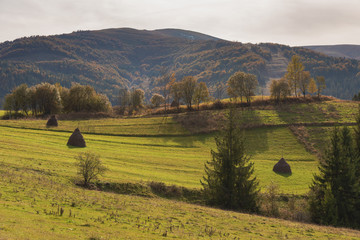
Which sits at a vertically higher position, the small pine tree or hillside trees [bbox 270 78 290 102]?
hillside trees [bbox 270 78 290 102]

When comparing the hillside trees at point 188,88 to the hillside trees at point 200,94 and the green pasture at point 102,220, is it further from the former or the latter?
the green pasture at point 102,220

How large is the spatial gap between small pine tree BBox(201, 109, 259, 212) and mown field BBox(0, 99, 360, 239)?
5.70 m

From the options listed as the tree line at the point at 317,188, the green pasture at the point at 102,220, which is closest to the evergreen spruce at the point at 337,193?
the tree line at the point at 317,188

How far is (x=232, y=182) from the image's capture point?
132 feet

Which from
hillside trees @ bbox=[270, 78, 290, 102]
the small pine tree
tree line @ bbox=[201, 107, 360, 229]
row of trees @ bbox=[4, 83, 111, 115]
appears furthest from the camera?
row of trees @ bbox=[4, 83, 111, 115]

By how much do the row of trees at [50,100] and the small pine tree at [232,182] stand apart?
10077 centimetres

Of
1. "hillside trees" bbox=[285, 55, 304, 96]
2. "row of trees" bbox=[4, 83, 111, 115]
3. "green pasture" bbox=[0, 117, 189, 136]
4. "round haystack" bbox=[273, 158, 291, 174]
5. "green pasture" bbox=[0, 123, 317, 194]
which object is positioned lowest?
"round haystack" bbox=[273, 158, 291, 174]

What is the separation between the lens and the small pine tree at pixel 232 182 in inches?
1558

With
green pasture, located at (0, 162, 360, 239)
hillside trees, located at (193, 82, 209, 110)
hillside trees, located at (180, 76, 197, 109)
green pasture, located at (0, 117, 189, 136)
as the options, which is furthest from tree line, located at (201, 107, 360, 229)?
hillside trees, located at (180, 76, 197, 109)

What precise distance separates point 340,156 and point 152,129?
64.1 meters

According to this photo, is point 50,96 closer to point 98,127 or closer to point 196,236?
point 98,127

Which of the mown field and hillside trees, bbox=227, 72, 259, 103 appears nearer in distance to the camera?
the mown field

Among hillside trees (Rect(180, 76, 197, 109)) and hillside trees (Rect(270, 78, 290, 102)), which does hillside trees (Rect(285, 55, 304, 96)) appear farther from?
hillside trees (Rect(180, 76, 197, 109))

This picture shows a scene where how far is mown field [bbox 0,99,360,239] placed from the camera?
20.4 meters
